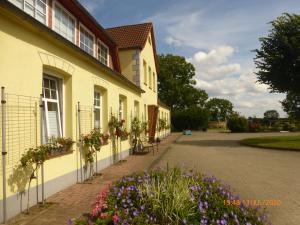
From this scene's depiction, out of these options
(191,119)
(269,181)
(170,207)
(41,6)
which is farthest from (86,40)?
(191,119)

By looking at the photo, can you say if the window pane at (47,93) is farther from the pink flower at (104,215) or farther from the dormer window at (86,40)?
the dormer window at (86,40)

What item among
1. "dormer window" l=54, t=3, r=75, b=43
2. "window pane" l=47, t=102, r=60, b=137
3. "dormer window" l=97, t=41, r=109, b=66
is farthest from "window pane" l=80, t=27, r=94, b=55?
"window pane" l=47, t=102, r=60, b=137

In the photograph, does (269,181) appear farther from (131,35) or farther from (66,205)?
(131,35)

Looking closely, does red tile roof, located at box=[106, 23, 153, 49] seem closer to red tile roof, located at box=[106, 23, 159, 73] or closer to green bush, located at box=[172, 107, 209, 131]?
red tile roof, located at box=[106, 23, 159, 73]

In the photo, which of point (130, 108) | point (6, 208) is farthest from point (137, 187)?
point (130, 108)

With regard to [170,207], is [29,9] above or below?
above

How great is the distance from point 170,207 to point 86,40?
384 inches

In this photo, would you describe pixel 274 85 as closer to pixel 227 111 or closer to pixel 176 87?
pixel 176 87

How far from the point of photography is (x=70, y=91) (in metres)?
8.46

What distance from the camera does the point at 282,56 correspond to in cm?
2119

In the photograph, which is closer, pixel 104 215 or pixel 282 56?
pixel 104 215

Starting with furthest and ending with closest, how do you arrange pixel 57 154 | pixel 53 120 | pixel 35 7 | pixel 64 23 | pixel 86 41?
pixel 86 41, pixel 64 23, pixel 35 7, pixel 53 120, pixel 57 154

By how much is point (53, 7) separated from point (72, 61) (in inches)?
91.6

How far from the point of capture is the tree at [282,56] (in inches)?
810
